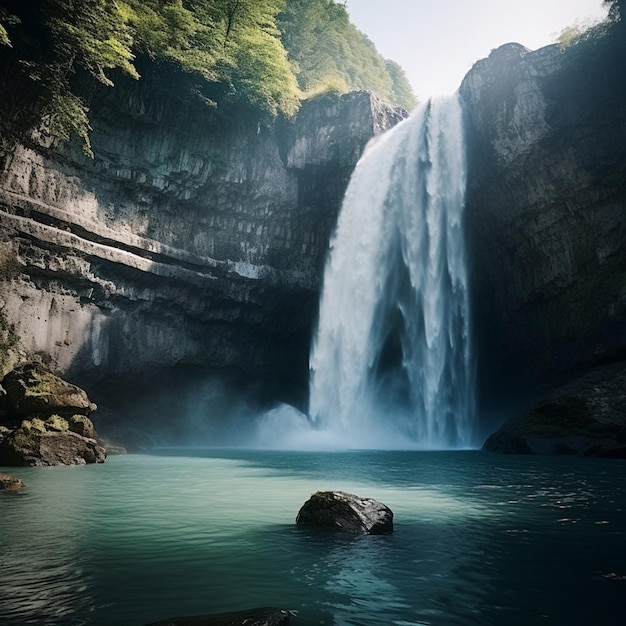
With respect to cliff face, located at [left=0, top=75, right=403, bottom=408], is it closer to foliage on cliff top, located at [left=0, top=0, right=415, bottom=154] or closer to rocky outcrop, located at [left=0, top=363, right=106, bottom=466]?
foliage on cliff top, located at [left=0, top=0, right=415, bottom=154]

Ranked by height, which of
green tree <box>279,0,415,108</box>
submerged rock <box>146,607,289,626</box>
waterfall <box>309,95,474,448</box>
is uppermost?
green tree <box>279,0,415,108</box>

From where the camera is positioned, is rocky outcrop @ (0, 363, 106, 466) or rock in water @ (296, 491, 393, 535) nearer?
rock in water @ (296, 491, 393, 535)

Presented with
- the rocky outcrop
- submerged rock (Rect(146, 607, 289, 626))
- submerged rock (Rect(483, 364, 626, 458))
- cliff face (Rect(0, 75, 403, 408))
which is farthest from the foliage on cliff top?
submerged rock (Rect(483, 364, 626, 458))

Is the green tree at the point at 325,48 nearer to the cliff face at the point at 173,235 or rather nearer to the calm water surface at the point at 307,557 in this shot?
the cliff face at the point at 173,235

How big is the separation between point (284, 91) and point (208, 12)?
5.67 meters

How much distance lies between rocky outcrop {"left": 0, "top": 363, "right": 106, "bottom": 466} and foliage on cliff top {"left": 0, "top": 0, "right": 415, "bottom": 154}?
32.6ft

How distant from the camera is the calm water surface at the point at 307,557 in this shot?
4.05m

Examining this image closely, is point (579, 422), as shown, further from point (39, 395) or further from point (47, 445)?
point (39, 395)

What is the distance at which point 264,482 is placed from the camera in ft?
39.2

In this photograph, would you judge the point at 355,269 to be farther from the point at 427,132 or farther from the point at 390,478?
the point at 390,478

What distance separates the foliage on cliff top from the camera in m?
21.3

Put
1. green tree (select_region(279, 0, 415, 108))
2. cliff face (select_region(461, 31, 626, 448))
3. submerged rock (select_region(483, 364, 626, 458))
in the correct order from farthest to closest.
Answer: green tree (select_region(279, 0, 415, 108)) < cliff face (select_region(461, 31, 626, 448)) < submerged rock (select_region(483, 364, 626, 458))

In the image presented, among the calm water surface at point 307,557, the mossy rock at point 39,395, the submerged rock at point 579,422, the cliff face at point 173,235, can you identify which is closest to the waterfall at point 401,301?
the cliff face at point 173,235

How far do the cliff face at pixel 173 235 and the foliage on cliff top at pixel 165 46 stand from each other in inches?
60.2
